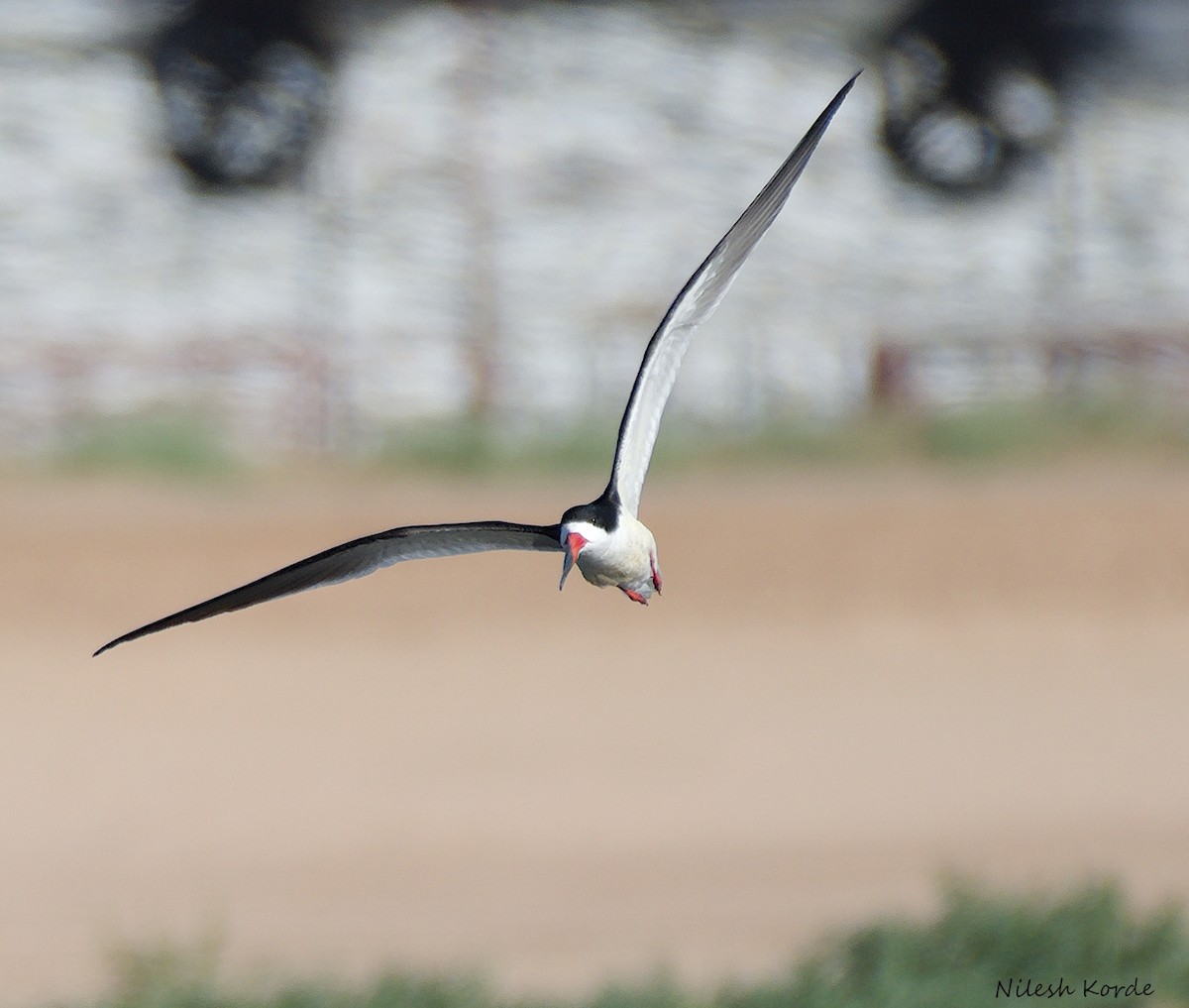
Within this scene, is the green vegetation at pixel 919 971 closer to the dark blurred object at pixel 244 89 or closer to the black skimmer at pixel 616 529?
the black skimmer at pixel 616 529

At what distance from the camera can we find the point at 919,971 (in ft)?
18.5

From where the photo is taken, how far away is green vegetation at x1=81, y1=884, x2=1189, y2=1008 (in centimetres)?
529

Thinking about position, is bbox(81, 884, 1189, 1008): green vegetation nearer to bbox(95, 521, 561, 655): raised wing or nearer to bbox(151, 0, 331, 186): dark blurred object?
bbox(95, 521, 561, 655): raised wing

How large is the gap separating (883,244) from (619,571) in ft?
35.5

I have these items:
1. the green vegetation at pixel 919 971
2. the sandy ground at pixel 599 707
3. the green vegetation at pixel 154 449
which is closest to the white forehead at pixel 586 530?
the green vegetation at pixel 919 971

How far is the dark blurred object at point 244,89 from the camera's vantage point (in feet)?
41.6

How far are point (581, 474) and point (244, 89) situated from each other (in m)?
3.61

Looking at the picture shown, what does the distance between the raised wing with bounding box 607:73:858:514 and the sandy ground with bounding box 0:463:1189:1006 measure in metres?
4.65

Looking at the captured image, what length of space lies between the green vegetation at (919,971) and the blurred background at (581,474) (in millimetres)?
38

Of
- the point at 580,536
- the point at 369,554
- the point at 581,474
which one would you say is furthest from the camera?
the point at 581,474

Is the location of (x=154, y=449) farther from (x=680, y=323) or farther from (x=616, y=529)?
(x=616, y=529)

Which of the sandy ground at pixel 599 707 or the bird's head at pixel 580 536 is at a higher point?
the bird's head at pixel 580 536

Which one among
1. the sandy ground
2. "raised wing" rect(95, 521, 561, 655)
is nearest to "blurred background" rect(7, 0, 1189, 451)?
the sandy ground

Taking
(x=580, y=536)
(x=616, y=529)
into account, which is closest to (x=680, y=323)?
(x=616, y=529)
